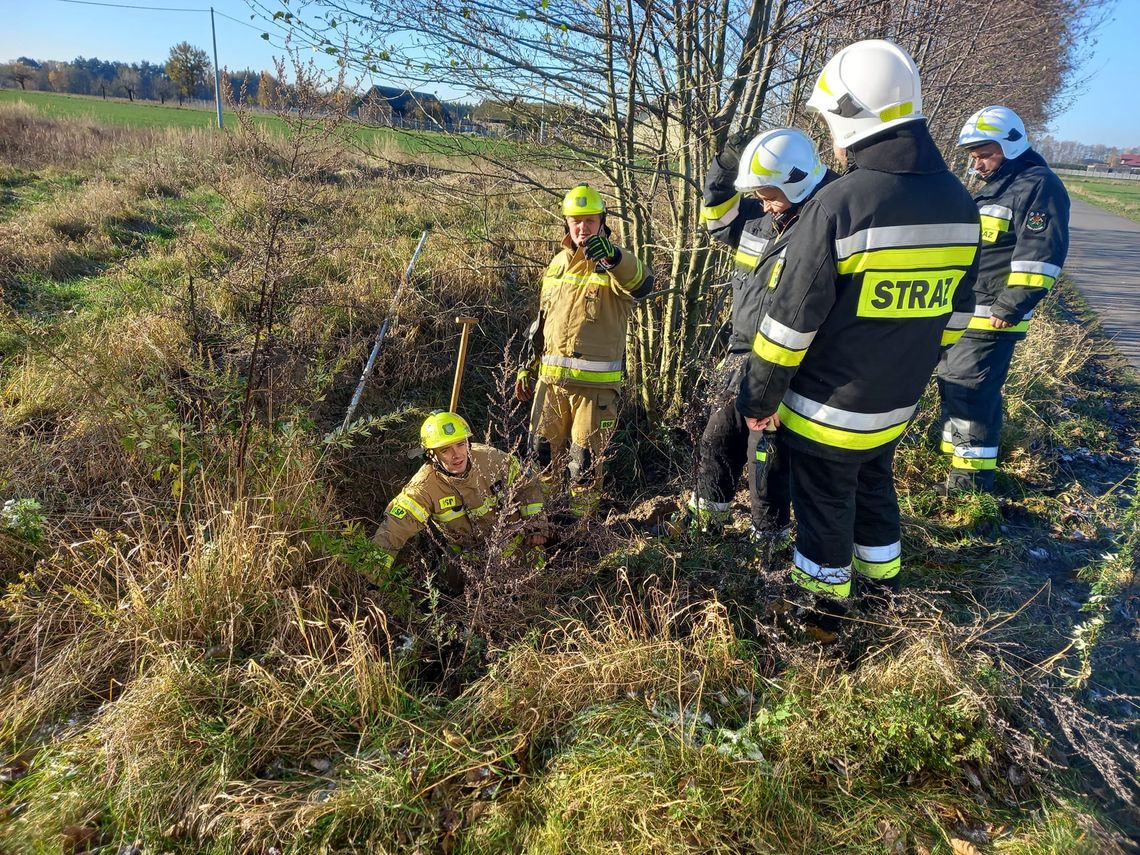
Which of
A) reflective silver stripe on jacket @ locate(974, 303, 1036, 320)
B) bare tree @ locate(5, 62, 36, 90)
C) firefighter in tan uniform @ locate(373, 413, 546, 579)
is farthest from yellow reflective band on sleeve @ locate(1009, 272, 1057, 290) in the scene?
bare tree @ locate(5, 62, 36, 90)

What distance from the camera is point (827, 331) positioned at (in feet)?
8.02

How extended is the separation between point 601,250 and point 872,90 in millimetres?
1585

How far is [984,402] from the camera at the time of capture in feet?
13.0

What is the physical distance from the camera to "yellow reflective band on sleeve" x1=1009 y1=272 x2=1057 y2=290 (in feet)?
12.4

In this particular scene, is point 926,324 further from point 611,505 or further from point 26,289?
point 26,289

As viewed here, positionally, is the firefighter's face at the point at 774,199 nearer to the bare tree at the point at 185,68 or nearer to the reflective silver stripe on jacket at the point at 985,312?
the reflective silver stripe on jacket at the point at 985,312

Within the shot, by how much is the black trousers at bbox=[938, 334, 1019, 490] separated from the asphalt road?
13.8 ft

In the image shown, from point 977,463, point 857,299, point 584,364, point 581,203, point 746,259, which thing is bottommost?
point 977,463

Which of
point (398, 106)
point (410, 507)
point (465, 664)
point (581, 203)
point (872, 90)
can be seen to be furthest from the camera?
point (398, 106)

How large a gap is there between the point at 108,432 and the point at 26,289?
376cm

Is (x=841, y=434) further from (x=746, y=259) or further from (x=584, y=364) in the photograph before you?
(x=584, y=364)

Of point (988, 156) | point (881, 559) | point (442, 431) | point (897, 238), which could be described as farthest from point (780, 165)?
point (988, 156)

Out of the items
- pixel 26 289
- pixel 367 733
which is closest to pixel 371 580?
→ pixel 367 733

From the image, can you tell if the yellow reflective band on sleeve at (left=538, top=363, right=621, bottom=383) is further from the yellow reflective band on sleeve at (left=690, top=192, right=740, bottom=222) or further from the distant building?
the distant building
